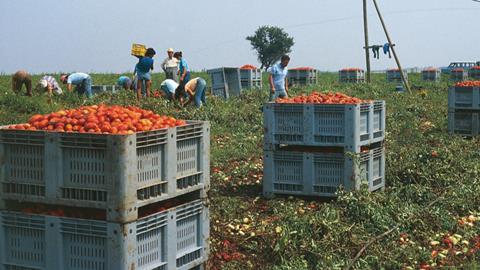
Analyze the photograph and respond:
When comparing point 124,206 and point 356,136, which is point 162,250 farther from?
point 356,136

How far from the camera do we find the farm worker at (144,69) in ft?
55.1

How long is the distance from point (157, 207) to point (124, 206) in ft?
1.81

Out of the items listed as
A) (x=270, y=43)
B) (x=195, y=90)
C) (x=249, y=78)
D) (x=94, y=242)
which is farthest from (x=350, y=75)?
(x=270, y=43)

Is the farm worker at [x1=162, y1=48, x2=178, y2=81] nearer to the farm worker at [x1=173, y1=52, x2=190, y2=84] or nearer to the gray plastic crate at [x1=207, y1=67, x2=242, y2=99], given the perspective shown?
the farm worker at [x1=173, y1=52, x2=190, y2=84]

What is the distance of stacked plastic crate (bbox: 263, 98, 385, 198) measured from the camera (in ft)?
26.8

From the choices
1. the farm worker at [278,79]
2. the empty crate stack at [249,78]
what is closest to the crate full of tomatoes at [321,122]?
the farm worker at [278,79]

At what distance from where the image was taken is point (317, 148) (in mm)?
8438

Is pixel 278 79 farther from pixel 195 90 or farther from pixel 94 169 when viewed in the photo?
pixel 94 169

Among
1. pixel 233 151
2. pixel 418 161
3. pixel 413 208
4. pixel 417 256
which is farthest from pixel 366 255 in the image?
pixel 233 151

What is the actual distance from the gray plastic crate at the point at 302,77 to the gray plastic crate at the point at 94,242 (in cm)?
2625

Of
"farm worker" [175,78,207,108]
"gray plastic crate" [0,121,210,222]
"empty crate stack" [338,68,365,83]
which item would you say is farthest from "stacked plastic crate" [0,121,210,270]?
"empty crate stack" [338,68,365,83]

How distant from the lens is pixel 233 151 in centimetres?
1219

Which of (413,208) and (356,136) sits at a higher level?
(356,136)

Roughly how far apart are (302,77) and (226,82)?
8831mm
